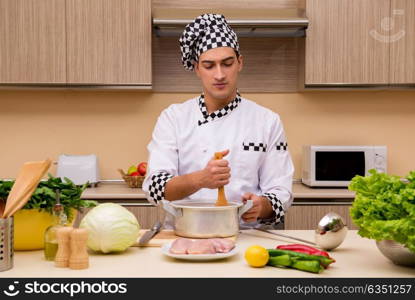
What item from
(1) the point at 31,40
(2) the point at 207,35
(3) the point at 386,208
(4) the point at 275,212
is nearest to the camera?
(3) the point at 386,208

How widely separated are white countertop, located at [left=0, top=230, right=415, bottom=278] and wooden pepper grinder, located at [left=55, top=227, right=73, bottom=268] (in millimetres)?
18

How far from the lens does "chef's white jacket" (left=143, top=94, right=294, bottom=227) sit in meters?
2.19

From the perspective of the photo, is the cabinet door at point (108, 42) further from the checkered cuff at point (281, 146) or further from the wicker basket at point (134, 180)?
the checkered cuff at point (281, 146)

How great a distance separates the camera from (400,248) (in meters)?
1.38

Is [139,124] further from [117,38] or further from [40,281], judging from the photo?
[40,281]

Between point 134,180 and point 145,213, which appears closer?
point 145,213

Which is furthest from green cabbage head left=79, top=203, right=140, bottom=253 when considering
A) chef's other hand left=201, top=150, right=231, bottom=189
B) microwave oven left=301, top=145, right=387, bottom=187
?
microwave oven left=301, top=145, right=387, bottom=187

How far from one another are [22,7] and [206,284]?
2.58 metres

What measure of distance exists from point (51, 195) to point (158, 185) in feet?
1.77

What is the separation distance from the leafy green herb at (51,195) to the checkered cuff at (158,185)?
0.39 m

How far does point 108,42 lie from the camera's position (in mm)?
3299

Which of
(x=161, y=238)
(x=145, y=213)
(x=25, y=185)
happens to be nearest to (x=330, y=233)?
(x=161, y=238)

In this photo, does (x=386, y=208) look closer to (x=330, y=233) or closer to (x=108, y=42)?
(x=330, y=233)

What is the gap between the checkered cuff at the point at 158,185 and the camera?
2037 mm
